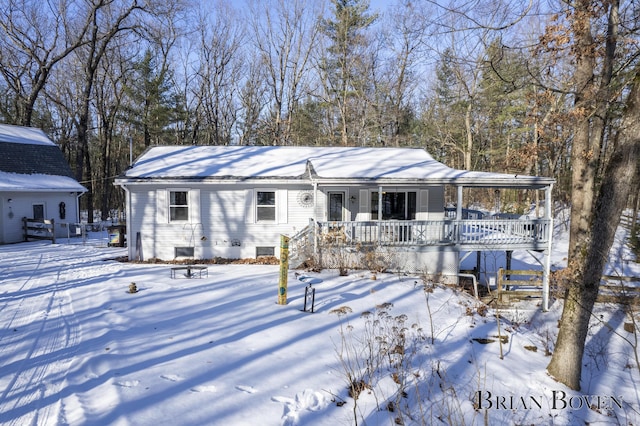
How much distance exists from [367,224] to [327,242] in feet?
4.89

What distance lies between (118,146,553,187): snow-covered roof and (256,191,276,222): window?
79 cm

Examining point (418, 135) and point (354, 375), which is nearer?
point (354, 375)

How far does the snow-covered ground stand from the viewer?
4.05 metres

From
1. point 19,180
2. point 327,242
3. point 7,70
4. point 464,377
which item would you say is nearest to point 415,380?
point 464,377

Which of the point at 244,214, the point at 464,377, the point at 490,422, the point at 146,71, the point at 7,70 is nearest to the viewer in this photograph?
the point at 490,422

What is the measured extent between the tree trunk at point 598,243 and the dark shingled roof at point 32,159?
23623 mm

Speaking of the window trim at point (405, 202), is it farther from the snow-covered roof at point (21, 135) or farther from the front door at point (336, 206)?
the snow-covered roof at point (21, 135)

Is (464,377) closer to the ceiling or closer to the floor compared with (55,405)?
closer to the floor

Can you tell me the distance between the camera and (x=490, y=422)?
4.20 meters

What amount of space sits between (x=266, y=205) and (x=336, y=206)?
2.73 m

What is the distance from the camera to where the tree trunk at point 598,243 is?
16.8 ft

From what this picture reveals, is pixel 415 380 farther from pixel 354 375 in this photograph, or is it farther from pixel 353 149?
pixel 353 149

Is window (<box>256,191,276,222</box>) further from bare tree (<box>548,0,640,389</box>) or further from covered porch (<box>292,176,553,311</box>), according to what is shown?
bare tree (<box>548,0,640,389</box>)

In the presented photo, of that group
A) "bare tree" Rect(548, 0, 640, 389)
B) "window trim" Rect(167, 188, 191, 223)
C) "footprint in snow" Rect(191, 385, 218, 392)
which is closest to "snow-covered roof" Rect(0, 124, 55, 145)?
"window trim" Rect(167, 188, 191, 223)
